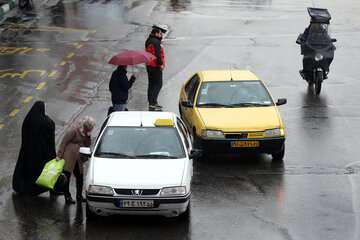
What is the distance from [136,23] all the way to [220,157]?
60.8 ft

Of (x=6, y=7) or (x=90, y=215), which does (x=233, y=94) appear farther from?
(x=6, y=7)

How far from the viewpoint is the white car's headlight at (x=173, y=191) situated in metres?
12.3

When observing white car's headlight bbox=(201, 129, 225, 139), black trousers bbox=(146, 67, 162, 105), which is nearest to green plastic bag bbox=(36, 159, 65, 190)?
white car's headlight bbox=(201, 129, 225, 139)

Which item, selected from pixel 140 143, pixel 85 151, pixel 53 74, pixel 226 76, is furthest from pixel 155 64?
pixel 85 151

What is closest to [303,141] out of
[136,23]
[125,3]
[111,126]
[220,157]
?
[220,157]

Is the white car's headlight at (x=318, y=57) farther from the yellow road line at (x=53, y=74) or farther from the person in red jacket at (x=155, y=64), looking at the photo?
the yellow road line at (x=53, y=74)

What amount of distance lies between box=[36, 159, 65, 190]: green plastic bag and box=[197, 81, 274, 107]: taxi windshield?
14.6ft

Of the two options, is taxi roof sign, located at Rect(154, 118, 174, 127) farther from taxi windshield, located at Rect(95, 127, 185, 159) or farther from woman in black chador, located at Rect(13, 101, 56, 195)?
woman in black chador, located at Rect(13, 101, 56, 195)

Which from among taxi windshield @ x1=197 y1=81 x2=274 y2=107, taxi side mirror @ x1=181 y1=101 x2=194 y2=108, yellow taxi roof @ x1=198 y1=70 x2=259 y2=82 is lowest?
taxi side mirror @ x1=181 y1=101 x2=194 y2=108

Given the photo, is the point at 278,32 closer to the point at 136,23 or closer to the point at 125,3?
the point at 136,23

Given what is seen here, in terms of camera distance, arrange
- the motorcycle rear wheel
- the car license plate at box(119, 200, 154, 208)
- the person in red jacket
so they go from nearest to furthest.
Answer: the car license plate at box(119, 200, 154, 208), the person in red jacket, the motorcycle rear wheel

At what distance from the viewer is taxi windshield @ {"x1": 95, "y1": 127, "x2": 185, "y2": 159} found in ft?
43.8

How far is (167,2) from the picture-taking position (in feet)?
137

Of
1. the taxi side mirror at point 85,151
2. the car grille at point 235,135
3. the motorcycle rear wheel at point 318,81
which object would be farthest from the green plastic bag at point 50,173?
the motorcycle rear wheel at point 318,81
